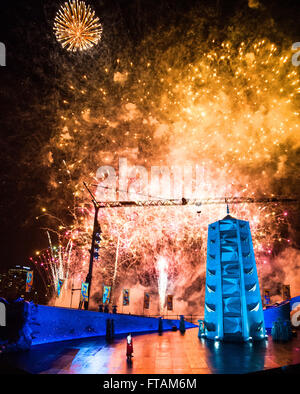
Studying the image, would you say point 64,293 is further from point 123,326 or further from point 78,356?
point 78,356

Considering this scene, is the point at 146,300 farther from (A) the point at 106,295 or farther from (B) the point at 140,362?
(B) the point at 140,362

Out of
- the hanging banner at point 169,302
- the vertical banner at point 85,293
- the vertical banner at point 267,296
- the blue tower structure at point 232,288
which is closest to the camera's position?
the blue tower structure at point 232,288

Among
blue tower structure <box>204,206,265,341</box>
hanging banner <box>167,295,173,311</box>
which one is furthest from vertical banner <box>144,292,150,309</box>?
blue tower structure <box>204,206,265,341</box>

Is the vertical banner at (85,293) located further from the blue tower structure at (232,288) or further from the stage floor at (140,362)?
the blue tower structure at (232,288)

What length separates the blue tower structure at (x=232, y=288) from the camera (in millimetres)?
13406

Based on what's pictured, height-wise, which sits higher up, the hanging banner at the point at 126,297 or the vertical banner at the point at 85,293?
the vertical banner at the point at 85,293

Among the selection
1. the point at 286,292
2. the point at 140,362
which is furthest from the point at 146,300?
the point at 140,362

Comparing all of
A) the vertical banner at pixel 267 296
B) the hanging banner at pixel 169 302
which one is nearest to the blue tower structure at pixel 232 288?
the hanging banner at pixel 169 302

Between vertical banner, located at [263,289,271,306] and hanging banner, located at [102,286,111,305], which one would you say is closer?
hanging banner, located at [102,286,111,305]

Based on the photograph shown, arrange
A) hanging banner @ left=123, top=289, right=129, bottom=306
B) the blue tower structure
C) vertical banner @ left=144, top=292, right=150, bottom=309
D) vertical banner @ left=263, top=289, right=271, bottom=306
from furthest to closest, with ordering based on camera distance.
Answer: vertical banner @ left=263, top=289, right=271, bottom=306 < vertical banner @ left=144, top=292, right=150, bottom=309 < hanging banner @ left=123, top=289, right=129, bottom=306 < the blue tower structure

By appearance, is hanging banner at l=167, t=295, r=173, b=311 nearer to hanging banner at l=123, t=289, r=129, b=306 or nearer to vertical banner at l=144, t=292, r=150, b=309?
vertical banner at l=144, t=292, r=150, b=309

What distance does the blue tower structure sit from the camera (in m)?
13.4

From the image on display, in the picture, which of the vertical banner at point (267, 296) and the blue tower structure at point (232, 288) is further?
the vertical banner at point (267, 296)
